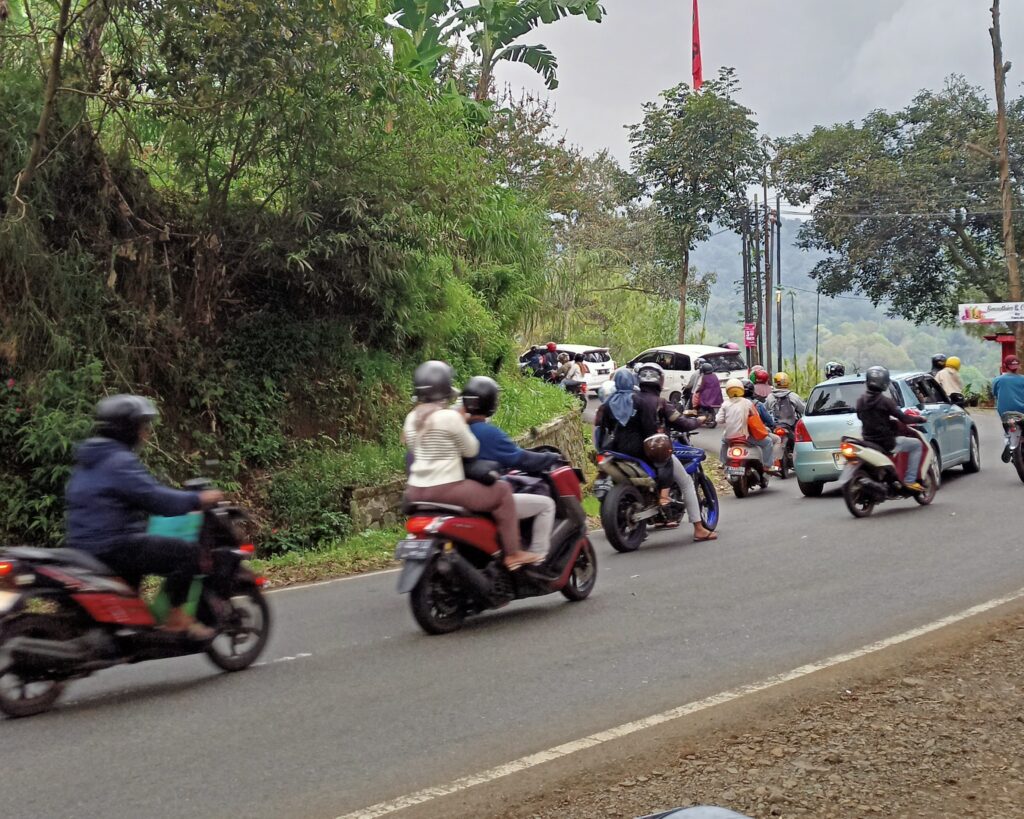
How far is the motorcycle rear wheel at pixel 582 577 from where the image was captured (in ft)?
32.2

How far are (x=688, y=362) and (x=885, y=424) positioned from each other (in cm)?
2245

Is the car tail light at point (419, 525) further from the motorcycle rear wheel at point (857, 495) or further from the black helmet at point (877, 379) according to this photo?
the black helmet at point (877, 379)

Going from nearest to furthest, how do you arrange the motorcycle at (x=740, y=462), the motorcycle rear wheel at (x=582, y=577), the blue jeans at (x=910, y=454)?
1. the motorcycle rear wheel at (x=582, y=577)
2. the blue jeans at (x=910, y=454)
3. the motorcycle at (x=740, y=462)

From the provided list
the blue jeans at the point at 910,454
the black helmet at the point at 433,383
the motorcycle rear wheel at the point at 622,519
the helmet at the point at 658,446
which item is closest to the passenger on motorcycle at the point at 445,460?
the black helmet at the point at 433,383

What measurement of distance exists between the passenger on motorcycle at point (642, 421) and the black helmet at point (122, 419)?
645cm

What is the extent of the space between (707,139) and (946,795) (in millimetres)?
50360

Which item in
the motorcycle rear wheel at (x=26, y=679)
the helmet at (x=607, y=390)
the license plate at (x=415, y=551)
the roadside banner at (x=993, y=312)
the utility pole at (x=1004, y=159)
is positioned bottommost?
the motorcycle rear wheel at (x=26, y=679)

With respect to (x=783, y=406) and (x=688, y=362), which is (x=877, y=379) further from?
(x=688, y=362)

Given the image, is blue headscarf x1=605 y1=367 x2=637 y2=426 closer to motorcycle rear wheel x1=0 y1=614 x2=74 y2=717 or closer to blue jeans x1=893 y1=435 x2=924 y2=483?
blue jeans x1=893 y1=435 x2=924 y2=483

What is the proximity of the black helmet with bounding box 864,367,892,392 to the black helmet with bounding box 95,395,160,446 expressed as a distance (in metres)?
9.85

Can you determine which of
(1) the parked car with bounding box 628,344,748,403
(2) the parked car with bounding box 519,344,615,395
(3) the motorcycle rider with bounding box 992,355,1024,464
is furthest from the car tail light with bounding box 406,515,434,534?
(2) the parked car with bounding box 519,344,615,395

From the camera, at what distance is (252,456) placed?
642 inches

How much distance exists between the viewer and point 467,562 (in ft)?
28.3

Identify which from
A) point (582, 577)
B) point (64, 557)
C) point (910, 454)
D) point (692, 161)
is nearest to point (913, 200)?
point (692, 161)
